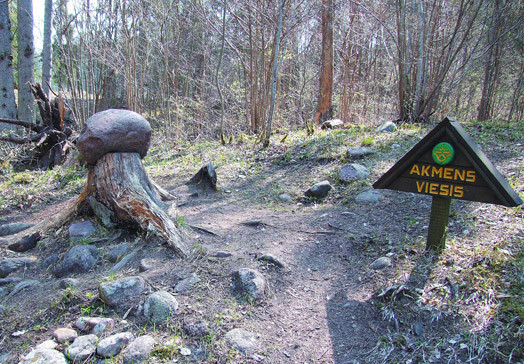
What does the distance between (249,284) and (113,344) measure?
1.15 meters

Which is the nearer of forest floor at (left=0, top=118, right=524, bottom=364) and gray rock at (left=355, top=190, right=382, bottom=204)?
forest floor at (left=0, top=118, right=524, bottom=364)

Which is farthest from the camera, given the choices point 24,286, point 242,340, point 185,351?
point 24,286

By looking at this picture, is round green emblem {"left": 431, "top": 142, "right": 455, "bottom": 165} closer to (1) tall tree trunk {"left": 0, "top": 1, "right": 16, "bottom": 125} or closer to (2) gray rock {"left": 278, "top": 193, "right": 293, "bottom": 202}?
(2) gray rock {"left": 278, "top": 193, "right": 293, "bottom": 202}

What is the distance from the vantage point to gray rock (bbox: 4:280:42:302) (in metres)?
3.15

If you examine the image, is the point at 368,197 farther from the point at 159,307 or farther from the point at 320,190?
the point at 159,307

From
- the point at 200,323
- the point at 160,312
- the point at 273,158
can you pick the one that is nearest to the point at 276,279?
the point at 200,323

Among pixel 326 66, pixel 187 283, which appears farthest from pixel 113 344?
pixel 326 66

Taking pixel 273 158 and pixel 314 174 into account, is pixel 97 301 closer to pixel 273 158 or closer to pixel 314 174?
pixel 314 174

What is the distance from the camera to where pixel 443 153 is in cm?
294

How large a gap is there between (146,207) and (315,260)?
77.5 inches

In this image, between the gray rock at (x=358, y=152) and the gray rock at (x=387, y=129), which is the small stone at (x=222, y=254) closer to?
the gray rock at (x=358, y=152)

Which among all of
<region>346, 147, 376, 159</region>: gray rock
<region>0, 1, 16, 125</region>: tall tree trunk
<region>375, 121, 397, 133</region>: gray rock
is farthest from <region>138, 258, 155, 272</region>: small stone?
<region>0, 1, 16, 125</region>: tall tree trunk

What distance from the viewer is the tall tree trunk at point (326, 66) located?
10094 millimetres

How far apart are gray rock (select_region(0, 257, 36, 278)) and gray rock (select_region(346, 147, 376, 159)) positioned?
16.5 ft
